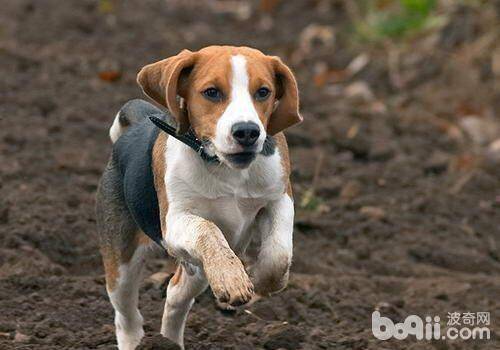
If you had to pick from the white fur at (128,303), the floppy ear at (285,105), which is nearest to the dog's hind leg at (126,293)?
the white fur at (128,303)

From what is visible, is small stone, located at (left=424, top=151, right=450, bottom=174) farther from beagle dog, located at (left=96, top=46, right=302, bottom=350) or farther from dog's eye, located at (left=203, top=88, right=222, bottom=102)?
dog's eye, located at (left=203, top=88, right=222, bottom=102)

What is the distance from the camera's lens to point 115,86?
11.2 meters

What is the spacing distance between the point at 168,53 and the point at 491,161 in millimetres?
3625

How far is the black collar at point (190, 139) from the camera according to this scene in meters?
5.43

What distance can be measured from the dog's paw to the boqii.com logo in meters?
1.61

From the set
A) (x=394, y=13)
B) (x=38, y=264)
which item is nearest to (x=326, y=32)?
(x=394, y=13)

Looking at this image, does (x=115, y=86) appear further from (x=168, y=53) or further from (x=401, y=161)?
(x=401, y=161)

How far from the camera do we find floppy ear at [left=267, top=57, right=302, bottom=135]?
5.48 m

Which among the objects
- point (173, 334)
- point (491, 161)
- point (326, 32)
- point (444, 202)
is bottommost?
point (173, 334)

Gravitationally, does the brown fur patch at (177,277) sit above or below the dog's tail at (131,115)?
below

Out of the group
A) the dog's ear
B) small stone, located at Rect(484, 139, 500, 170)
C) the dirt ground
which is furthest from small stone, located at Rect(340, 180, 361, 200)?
the dog's ear

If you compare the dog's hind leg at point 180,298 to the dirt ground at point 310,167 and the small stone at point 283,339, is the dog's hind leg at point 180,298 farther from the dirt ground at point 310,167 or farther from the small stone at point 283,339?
the small stone at point 283,339

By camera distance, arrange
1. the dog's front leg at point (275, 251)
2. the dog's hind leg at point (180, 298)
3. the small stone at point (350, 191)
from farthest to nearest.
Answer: the small stone at point (350, 191) → the dog's hind leg at point (180, 298) → the dog's front leg at point (275, 251)

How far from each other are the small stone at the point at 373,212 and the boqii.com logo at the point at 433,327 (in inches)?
66.7
